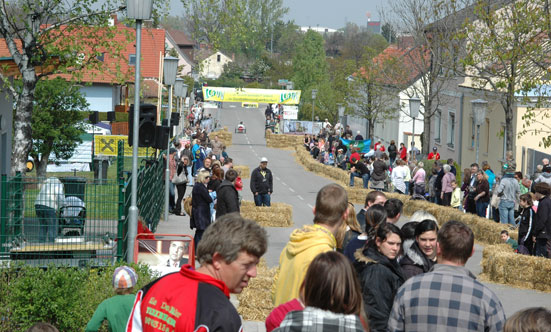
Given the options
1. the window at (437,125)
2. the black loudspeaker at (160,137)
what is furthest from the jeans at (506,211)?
the window at (437,125)

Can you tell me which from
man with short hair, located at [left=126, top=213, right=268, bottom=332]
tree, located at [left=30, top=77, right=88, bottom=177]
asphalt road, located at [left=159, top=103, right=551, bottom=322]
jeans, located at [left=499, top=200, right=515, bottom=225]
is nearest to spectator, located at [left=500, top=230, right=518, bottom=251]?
asphalt road, located at [left=159, top=103, right=551, bottom=322]

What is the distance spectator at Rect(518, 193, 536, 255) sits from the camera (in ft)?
48.5

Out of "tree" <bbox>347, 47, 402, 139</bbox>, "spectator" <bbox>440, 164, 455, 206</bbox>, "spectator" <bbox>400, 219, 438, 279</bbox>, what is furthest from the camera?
"tree" <bbox>347, 47, 402, 139</bbox>

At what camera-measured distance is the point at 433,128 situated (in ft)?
162

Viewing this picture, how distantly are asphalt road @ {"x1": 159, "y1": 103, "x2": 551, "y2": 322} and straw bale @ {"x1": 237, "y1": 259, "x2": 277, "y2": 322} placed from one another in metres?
3.47

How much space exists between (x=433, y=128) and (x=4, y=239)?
1539 inches

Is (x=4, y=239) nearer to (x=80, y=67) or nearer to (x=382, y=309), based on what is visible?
(x=80, y=67)

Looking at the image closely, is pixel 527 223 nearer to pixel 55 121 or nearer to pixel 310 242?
pixel 310 242

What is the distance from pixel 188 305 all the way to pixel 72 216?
28.5ft

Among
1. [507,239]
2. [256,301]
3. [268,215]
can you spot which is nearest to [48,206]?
[256,301]

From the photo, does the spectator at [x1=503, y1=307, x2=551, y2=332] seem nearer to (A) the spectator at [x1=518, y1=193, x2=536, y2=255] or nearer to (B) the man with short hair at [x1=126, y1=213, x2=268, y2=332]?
(B) the man with short hair at [x1=126, y1=213, x2=268, y2=332]

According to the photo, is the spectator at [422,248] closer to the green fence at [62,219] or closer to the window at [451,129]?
the green fence at [62,219]

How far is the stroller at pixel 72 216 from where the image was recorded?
40.7ft

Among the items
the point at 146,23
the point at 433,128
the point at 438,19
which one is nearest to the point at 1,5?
the point at 146,23
